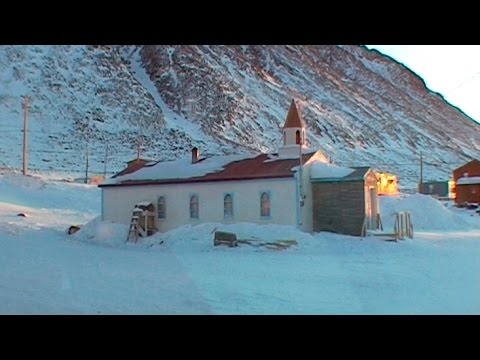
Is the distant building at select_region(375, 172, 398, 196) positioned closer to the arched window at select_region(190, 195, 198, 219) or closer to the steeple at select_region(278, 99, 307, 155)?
the steeple at select_region(278, 99, 307, 155)

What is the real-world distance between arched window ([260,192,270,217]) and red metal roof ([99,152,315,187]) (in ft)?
1.11

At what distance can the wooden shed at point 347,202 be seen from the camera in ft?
30.6

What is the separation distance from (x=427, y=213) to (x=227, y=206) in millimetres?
4276

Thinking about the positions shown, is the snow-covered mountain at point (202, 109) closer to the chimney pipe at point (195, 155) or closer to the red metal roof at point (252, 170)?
the chimney pipe at point (195, 155)

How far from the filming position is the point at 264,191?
380 inches

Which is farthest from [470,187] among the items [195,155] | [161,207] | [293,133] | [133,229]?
[133,229]

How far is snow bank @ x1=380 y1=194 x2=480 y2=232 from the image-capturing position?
10461 mm

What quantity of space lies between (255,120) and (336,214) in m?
2.70

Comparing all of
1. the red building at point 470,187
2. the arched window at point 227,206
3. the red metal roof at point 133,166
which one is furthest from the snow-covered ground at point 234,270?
the red building at point 470,187

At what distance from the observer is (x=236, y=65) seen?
9.90 metres

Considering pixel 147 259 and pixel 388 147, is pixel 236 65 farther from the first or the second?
pixel 147 259

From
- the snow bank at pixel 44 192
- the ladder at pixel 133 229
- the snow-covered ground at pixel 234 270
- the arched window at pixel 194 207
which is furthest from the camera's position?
the snow bank at pixel 44 192

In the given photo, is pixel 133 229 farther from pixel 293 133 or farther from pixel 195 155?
pixel 293 133
